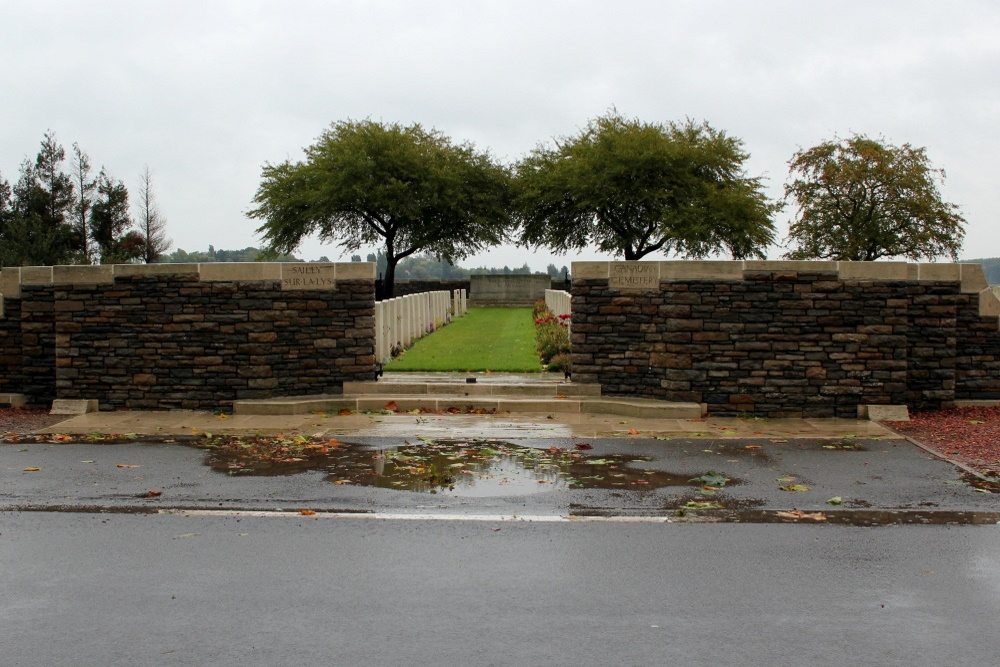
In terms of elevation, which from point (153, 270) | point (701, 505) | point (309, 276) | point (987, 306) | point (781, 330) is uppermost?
point (153, 270)

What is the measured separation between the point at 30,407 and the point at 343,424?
17.4ft

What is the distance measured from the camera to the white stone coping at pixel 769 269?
12836 millimetres

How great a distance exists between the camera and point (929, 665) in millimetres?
4586

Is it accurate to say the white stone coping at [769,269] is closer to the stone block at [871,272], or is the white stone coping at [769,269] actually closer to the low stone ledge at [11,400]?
the stone block at [871,272]

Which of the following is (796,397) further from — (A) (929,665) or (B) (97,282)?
(B) (97,282)

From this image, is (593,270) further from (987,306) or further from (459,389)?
(987,306)

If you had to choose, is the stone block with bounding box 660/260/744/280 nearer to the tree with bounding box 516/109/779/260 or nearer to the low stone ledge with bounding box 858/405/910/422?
the low stone ledge with bounding box 858/405/910/422

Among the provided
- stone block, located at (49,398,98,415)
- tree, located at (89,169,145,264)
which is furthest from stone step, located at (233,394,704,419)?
tree, located at (89,169,145,264)

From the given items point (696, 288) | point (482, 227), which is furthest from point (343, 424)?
point (482, 227)

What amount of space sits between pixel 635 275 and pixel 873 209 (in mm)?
46022

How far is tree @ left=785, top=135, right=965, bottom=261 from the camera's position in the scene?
177ft

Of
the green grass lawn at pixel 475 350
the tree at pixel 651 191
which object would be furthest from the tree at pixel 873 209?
the green grass lawn at pixel 475 350

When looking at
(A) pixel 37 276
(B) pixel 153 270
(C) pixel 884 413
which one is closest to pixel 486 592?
(C) pixel 884 413

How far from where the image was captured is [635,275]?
13344 mm
